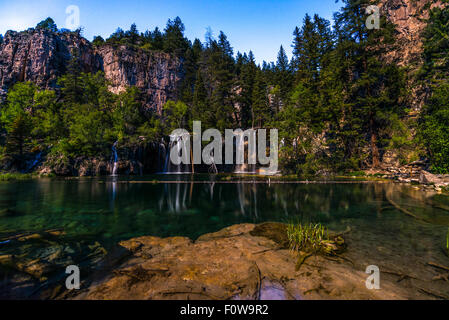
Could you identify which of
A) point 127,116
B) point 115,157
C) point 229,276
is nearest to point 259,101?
point 127,116

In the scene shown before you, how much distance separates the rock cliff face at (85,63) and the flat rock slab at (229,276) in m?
59.4

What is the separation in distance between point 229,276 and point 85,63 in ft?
243

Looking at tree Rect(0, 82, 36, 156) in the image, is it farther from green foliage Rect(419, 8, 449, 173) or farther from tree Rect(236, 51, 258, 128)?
green foliage Rect(419, 8, 449, 173)

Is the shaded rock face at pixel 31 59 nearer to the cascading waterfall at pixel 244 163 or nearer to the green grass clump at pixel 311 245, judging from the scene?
the cascading waterfall at pixel 244 163

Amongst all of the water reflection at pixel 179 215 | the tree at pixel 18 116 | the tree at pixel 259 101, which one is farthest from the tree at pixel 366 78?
the tree at pixel 18 116

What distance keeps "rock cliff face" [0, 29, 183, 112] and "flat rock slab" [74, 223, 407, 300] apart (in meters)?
59.4

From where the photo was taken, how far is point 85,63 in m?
56.8

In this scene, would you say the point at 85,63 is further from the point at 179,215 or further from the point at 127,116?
the point at 179,215

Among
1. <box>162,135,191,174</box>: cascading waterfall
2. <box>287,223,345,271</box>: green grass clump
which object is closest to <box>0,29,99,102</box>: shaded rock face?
<box>162,135,191,174</box>: cascading waterfall

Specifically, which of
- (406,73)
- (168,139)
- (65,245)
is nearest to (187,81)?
(168,139)

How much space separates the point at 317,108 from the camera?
2827cm

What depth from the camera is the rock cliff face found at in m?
50.7
